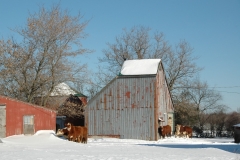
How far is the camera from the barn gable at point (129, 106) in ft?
107

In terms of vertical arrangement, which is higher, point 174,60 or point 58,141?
point 174,60

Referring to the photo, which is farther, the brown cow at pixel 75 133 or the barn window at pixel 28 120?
the barn window at pixel 28 120

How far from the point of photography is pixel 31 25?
36.8 meters

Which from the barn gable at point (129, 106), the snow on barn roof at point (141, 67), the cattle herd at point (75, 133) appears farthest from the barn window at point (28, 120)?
the snow on barn roof at point (141, 67)

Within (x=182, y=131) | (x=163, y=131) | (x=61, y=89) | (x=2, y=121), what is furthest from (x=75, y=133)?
(x=182, y=131)

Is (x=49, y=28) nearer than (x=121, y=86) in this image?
No

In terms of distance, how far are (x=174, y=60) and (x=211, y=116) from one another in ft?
65.4

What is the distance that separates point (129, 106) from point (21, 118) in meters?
8.67

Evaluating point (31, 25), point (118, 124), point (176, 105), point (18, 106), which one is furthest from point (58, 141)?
point (176, 105)

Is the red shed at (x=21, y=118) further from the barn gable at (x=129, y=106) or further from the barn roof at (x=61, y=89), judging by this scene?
the barn roof at (x=61, y=89)

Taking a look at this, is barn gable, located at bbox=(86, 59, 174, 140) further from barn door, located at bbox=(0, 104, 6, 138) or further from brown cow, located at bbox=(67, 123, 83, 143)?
barn door, located at bbox=(0, 104, 6, 138)

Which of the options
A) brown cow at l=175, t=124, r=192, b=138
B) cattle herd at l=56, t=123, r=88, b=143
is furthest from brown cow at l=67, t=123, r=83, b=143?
brown cow at l=175, t=124, r=192, b=138

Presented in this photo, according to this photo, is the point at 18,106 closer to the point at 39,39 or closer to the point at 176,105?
the point at 39,39

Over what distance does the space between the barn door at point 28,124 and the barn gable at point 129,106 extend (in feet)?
16.5
